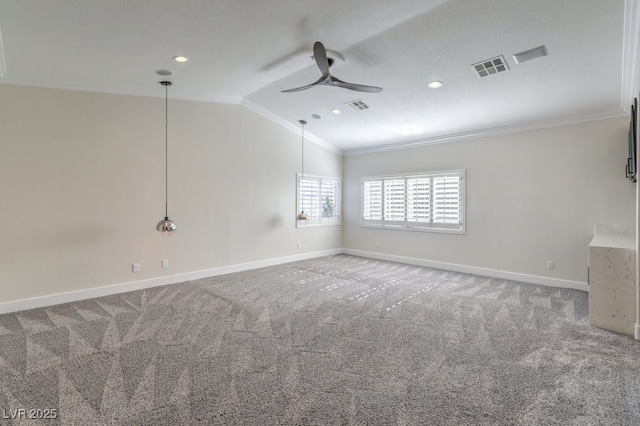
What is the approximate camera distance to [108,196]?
4.86m

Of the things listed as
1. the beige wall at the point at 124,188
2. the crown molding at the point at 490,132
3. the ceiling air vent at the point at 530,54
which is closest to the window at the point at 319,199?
the beige wall at the point at 124,188

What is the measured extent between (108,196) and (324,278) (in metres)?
3.73

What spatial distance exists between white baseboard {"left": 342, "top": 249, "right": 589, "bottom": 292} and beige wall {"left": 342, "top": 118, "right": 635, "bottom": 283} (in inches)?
2.6

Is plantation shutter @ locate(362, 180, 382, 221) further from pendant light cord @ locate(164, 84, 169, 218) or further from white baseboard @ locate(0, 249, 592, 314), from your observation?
pendant light cord @ locate(164, 84, 169, 218)

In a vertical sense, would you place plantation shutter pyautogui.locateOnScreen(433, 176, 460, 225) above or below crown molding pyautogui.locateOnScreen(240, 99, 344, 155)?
below

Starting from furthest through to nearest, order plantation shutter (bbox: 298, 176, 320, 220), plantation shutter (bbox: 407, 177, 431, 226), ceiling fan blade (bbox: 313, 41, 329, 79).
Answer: plantation shutter (bbox: 298, 176, 320, 220)
plantation shutter (bbox: 407, 177, 431, 226)
ceiling fan blade (bbox: 313, 41, 329, 79)

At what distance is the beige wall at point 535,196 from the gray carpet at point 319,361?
99cm

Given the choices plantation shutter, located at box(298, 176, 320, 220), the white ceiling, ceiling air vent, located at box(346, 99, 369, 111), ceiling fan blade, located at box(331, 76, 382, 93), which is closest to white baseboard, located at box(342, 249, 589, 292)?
plantation shutter, located at box(298, 176, 320, 220)

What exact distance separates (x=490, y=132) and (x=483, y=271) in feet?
8.54

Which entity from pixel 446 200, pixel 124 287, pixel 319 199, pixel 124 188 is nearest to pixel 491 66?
pixel 446 200

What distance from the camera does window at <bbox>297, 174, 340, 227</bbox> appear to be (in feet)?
25.2

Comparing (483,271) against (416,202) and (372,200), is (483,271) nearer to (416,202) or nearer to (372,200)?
(416,202)

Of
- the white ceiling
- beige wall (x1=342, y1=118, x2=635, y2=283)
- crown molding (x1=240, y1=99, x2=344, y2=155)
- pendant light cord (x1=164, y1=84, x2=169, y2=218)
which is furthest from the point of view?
crown molding (x1=240, y1=99, x2=344, y2=155)

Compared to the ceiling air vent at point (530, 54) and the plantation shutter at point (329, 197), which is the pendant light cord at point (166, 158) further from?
the ceiling air vent at point (530, 54)
